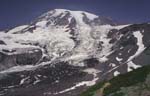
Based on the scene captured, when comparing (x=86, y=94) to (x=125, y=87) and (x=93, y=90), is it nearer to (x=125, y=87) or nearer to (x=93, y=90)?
(x=93, y=90)

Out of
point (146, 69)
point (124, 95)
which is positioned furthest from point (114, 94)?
point (146, 69)

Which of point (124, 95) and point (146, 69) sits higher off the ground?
point (146, 69)

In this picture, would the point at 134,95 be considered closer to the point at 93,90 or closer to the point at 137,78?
the point at 137,78

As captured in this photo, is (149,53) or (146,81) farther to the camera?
(149,53)

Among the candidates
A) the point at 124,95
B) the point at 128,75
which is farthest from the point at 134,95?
the point at 128,75

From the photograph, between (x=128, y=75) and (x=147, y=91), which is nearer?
(x=147, y=91)

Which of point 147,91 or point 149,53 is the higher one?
point 149,53
